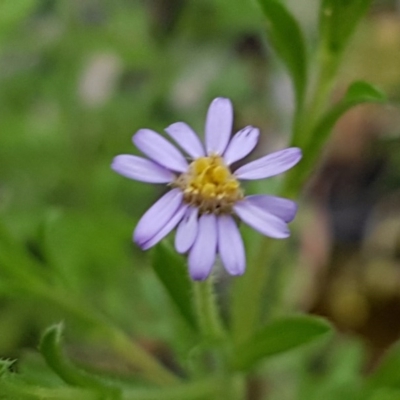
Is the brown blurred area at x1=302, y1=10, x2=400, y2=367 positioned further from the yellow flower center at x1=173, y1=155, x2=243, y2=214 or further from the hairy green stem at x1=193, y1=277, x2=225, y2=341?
the yellow flower center at x1=173, y1=155, x2=243, y2=214

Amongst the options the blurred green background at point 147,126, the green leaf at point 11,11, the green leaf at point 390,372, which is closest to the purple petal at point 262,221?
the green leaf at point 390,372

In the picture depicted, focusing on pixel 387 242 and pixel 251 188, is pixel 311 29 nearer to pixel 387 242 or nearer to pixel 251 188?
pixel 387 242

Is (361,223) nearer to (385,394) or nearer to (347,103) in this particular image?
(385,394)

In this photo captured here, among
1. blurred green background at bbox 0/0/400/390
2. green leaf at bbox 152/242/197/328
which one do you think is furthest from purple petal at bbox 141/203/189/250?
blurred green background at bbox 0/0/400/390

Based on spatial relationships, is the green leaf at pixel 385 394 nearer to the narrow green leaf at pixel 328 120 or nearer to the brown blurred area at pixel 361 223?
the narrow green leaf at pixel 328 120

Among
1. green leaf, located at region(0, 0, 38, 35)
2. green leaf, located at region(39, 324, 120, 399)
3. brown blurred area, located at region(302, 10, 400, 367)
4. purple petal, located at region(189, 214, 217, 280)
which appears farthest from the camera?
brown blurred area, located at region(302, 10, 400, 367)
